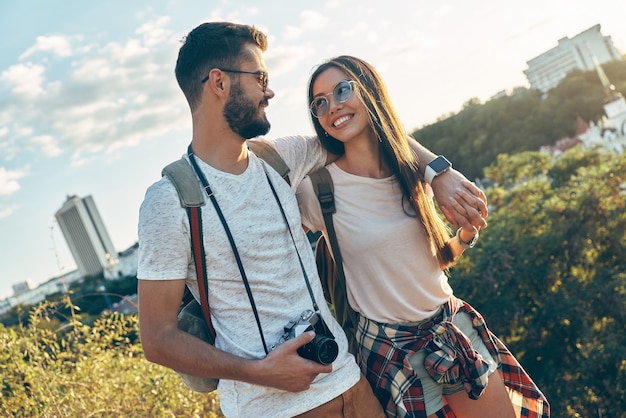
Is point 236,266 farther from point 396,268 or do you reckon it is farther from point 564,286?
point 564,286

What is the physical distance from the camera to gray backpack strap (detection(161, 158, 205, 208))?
1.79m

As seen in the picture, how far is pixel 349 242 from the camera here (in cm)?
235

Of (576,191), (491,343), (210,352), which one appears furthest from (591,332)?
(210,352)

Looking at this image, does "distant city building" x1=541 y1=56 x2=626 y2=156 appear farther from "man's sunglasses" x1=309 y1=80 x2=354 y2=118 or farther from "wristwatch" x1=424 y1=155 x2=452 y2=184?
"man's sunglasses" x1=309 y1=80 x2=354 y2=118

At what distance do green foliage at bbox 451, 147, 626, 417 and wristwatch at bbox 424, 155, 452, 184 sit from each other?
A: 6680 millimetres

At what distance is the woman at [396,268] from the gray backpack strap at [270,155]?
0.68 feet

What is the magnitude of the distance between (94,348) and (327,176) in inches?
86.9

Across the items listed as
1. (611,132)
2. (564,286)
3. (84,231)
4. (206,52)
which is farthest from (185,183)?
(84,231)

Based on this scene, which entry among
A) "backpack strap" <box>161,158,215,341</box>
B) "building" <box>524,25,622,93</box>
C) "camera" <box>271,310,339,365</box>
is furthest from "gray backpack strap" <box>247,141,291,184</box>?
"building" <box>524,25,622,93</box>

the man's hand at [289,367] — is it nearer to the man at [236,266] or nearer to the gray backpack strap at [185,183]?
the man at [236,266]

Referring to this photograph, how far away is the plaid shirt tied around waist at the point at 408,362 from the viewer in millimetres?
2213

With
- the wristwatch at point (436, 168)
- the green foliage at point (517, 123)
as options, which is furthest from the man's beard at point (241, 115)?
the green foliage at point (517, 123)

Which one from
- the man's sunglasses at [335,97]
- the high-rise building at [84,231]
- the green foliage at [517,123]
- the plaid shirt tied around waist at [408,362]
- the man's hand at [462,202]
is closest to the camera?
the plaid shirt tied around waist at [408,362]

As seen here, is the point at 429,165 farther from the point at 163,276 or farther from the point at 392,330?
the point at 163,276
